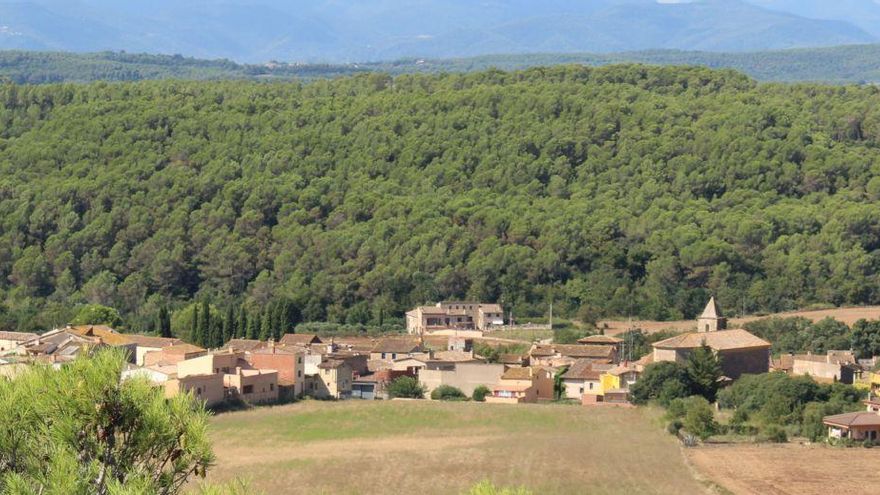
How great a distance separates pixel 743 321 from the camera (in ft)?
181

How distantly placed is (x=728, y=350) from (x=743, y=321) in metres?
11.8

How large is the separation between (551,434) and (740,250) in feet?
91.5

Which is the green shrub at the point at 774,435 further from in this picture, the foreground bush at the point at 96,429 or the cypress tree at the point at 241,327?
the foreground bush at the point at 96,429

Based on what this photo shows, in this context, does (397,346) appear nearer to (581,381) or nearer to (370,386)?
(370,386)

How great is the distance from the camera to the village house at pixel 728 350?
142 feet

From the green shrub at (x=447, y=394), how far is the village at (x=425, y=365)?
2.5 inches

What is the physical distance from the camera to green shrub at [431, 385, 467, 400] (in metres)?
42.6

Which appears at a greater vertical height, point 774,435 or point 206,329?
point 206,329

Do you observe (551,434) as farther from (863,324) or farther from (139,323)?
(139,323)

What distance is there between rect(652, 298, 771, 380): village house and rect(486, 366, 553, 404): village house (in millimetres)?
2797

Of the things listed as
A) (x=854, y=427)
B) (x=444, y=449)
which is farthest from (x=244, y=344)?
(x=854, y=427)

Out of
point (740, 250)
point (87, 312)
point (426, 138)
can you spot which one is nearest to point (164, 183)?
point (426, 138)

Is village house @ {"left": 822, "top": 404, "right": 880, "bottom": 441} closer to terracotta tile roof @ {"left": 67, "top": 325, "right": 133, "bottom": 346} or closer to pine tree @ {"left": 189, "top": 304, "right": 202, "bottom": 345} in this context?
terracotta tile roof @ {"left": 67, "top": 325, "right": 133, "bottom": 346}

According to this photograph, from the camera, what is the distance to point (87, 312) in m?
54.7
